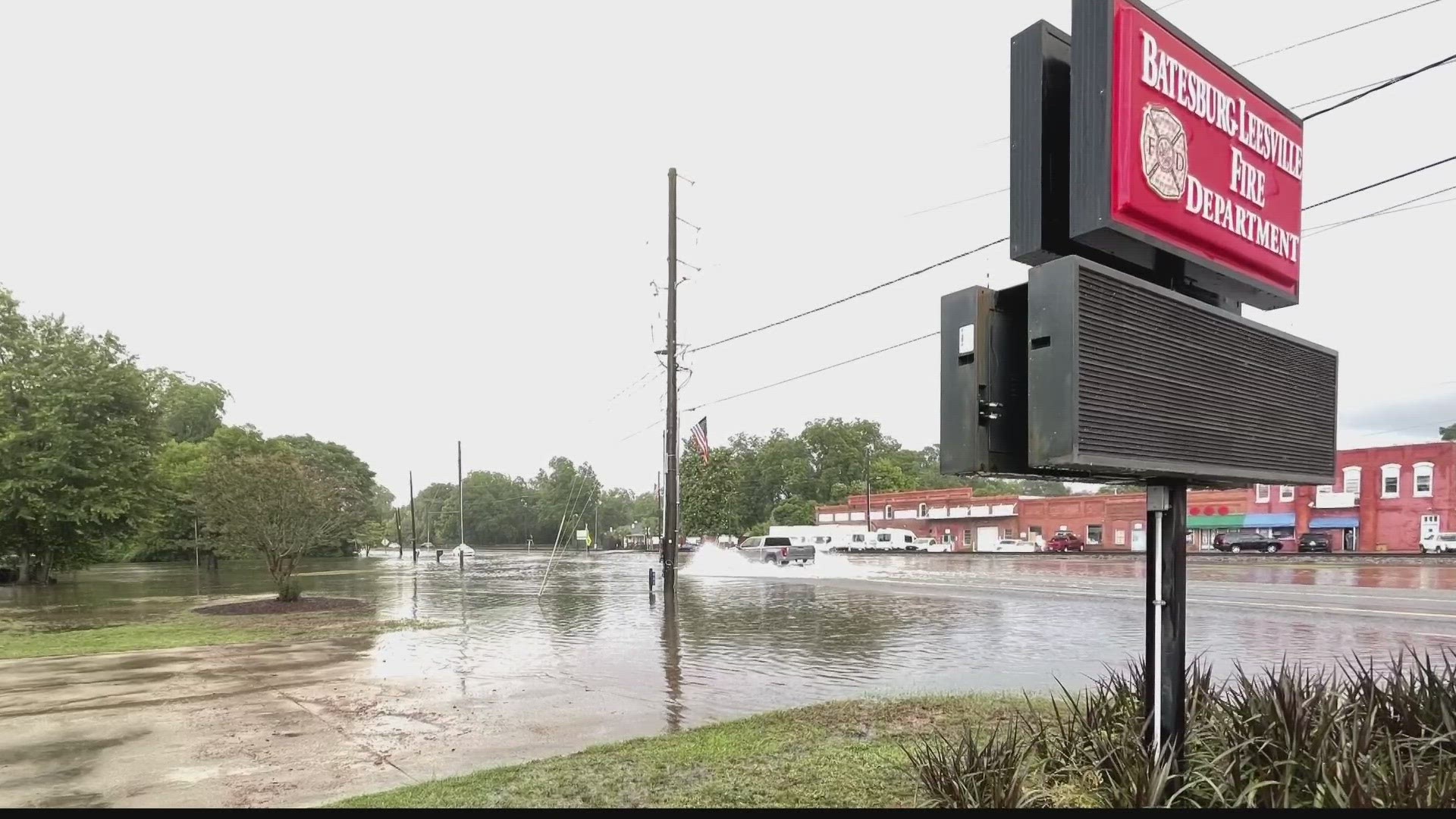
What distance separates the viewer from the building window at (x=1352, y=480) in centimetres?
5247

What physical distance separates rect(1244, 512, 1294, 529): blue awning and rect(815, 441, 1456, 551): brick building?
0.05 m

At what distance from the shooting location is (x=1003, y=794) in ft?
14.1

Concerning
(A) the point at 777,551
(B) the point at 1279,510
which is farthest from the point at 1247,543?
(A) the point at 777,551

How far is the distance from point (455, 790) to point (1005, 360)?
4.31 meters

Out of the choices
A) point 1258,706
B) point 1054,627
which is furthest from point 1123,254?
point 1054,627

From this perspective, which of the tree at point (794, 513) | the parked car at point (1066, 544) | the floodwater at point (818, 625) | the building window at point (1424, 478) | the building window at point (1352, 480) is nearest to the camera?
the floodwater at point (818, 625)

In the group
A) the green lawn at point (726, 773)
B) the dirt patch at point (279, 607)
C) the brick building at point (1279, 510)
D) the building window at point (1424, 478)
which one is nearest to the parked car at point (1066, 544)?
the brick building at point (1279, 510)

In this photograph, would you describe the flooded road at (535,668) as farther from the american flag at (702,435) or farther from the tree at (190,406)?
the tree at (190,406)

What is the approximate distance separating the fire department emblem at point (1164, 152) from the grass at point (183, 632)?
592 inches

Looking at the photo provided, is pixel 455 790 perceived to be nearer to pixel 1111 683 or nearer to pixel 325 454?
pixel 1111 683

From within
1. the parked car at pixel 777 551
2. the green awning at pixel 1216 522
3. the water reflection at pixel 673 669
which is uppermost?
the water reflection at pixel 673 669

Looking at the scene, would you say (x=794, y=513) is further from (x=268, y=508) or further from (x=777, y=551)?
(x=268, y=508)

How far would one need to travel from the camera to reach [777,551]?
4856cm

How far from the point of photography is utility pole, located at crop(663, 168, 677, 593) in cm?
2167
